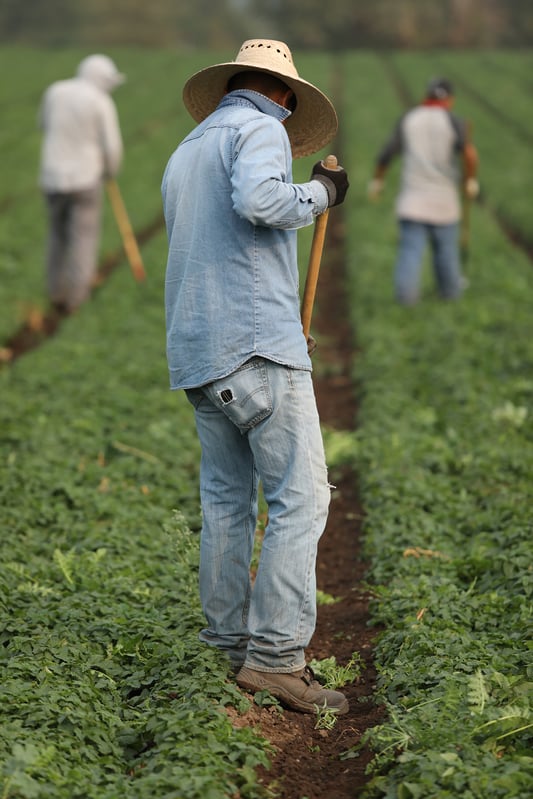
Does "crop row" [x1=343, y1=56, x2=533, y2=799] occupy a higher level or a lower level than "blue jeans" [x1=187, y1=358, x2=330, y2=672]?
lower

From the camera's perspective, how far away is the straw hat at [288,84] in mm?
4156

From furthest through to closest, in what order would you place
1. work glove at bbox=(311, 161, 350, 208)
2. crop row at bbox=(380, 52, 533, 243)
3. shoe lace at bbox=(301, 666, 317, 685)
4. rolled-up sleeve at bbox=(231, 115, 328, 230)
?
crop row at bbox=(380, 52, 533, 243)
shoe lace at bbox=(301, 666, 317, 685)
work glove at bbox=(311, 161, 350, 208)
rolled-up sleeve at bbox=(231, 115, 328, 230)

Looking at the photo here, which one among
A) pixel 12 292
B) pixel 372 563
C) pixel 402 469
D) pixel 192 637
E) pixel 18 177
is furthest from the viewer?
pixel 18 177

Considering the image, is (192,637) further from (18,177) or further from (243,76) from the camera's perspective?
(18,177)

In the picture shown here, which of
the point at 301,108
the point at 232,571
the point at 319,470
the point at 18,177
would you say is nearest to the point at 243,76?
the point at 301,108

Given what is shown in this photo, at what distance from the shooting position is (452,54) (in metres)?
52.2

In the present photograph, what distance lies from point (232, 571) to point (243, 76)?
6.58 ft

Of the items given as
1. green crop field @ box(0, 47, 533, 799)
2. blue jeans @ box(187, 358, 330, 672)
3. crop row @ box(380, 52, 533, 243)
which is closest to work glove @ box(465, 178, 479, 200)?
green crop field @ box(0, 47, 533, 799)

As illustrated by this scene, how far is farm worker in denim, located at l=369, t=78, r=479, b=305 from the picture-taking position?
11.7 m

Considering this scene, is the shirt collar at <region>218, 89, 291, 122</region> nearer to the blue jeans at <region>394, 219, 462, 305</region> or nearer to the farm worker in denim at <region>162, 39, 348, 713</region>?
the farm worker in denim at <region>162, 39, 348, 713</region>

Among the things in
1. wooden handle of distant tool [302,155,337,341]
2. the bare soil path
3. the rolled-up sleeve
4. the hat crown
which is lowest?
the bare soil path

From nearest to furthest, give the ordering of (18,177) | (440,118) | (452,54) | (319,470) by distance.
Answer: (319,470) → (440,118) → (18,177) → (452,54)

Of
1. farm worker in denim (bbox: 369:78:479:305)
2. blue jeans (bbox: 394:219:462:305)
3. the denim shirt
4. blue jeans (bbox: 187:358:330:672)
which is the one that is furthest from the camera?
blue jeans (bbox: 394:219:462:305)

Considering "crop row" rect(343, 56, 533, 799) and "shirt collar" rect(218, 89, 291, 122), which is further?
"shirt collar" rect(218, 89, 291, 122)
